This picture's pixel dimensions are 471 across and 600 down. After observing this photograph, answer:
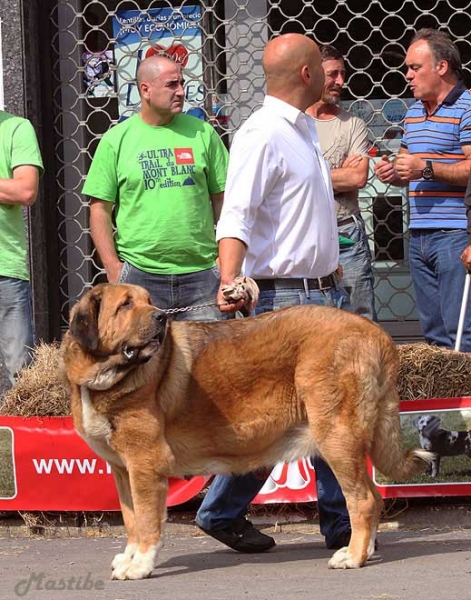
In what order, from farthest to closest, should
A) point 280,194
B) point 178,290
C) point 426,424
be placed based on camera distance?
point 178,290, point 426,424, point 280,194

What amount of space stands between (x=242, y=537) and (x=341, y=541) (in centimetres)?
48

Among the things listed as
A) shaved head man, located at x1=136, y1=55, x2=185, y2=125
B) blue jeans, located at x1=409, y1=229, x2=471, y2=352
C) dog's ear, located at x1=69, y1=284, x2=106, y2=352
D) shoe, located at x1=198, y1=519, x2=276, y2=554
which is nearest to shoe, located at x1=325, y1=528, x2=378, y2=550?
shoe, located at x1=198, y1=519, x2=276, y2=554

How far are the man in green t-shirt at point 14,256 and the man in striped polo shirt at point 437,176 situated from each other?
6.85ft

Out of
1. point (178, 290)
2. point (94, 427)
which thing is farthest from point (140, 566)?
point (178, 290)

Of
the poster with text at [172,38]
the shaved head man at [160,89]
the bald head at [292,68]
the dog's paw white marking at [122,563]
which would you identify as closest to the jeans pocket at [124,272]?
the shaved head man at [160,89]

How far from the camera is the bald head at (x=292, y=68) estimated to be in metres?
5.88

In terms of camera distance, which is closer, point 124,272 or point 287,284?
point 287,284

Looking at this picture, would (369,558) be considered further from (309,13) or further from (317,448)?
(309,13)

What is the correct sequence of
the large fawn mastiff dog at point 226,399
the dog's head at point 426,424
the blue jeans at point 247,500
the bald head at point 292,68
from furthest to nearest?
1. the dog's head at point 426,424
2. the blue jeans at point 247,500
3. the bald head at point 292,68
4. the large fawn mastiff dog at point 226,399

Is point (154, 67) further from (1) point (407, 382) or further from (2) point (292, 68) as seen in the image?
(1) point (407, 382)

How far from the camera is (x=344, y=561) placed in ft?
18.3

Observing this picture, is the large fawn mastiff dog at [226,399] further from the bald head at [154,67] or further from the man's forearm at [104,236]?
the bald head at [154,67]

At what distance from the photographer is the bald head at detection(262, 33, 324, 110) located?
5.88m

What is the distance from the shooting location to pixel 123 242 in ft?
24.1
